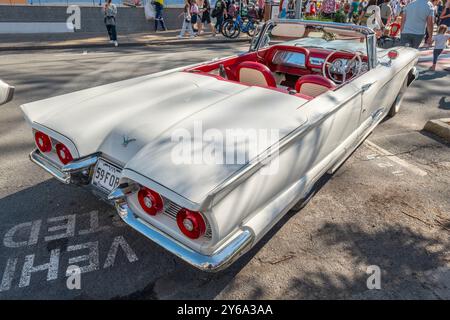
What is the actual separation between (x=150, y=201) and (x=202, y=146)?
1.54ft

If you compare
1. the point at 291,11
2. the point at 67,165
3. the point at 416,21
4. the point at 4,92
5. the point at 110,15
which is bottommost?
the point at 67,165

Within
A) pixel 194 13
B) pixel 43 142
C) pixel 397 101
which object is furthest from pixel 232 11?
pixel 43 142

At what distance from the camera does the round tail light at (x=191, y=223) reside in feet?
6.06

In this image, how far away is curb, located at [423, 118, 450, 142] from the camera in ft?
14.9

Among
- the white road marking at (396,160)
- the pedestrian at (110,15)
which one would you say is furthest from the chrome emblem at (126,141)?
the pedestrian at (110,15)

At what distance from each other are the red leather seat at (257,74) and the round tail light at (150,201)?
6.69 feet

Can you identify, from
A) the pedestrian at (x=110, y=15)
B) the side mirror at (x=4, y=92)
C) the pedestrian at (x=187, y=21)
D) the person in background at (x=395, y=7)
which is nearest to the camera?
the side mirror at (x=4, y=92)

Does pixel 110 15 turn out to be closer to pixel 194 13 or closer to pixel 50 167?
pixel 194 13

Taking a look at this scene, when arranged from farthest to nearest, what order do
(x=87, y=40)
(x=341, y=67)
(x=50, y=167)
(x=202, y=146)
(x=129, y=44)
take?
(x=87, y=40) → (x=129, y=44) → (x=341, y=67) → (x=50, y=167) → (x=202, y=146)

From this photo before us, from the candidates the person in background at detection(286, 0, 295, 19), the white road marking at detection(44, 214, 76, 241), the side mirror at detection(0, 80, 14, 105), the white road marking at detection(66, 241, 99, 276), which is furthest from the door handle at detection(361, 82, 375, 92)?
the person in background at detection(286, 0, 295, 19)

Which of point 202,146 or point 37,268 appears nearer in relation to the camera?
point 202,146

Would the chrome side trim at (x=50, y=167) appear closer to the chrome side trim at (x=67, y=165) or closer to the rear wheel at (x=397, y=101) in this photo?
the chrome side trim at (x=67, y=165)

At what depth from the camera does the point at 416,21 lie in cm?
680

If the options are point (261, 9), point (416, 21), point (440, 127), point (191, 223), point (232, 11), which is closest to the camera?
point (191, 223)
